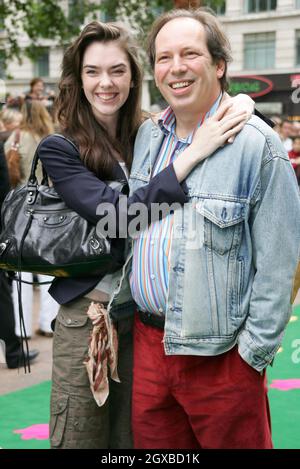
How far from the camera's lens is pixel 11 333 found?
4867 mm

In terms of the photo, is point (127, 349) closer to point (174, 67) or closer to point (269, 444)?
point (269, 444)

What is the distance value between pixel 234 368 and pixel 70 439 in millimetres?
711

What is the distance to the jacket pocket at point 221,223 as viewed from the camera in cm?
208

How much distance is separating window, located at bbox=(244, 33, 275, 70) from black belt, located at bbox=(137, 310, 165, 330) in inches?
1037

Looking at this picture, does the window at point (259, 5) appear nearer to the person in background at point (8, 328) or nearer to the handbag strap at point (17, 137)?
the handbag strap at point (17, 137)

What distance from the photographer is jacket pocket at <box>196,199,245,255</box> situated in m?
2.08

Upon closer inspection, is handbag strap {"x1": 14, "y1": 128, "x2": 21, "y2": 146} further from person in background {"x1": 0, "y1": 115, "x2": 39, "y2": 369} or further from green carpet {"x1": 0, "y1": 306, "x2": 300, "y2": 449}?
green carpet {"x1": 0, "y1": 306, "x2": 300, "y2": 449}

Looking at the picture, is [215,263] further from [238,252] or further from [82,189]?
[82,189]

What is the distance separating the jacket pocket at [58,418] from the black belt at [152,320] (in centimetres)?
42

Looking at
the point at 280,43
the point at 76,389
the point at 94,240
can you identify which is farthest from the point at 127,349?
the point at 280,43

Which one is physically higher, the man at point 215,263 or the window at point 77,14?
the window at point 77,14

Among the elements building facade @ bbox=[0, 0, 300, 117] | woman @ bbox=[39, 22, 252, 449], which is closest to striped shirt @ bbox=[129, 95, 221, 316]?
woman @ bbox=[39, 22, 252, 449]

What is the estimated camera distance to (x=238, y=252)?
6.97 ft

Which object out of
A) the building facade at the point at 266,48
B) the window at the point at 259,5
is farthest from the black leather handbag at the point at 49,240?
the window at the point at 259,5
